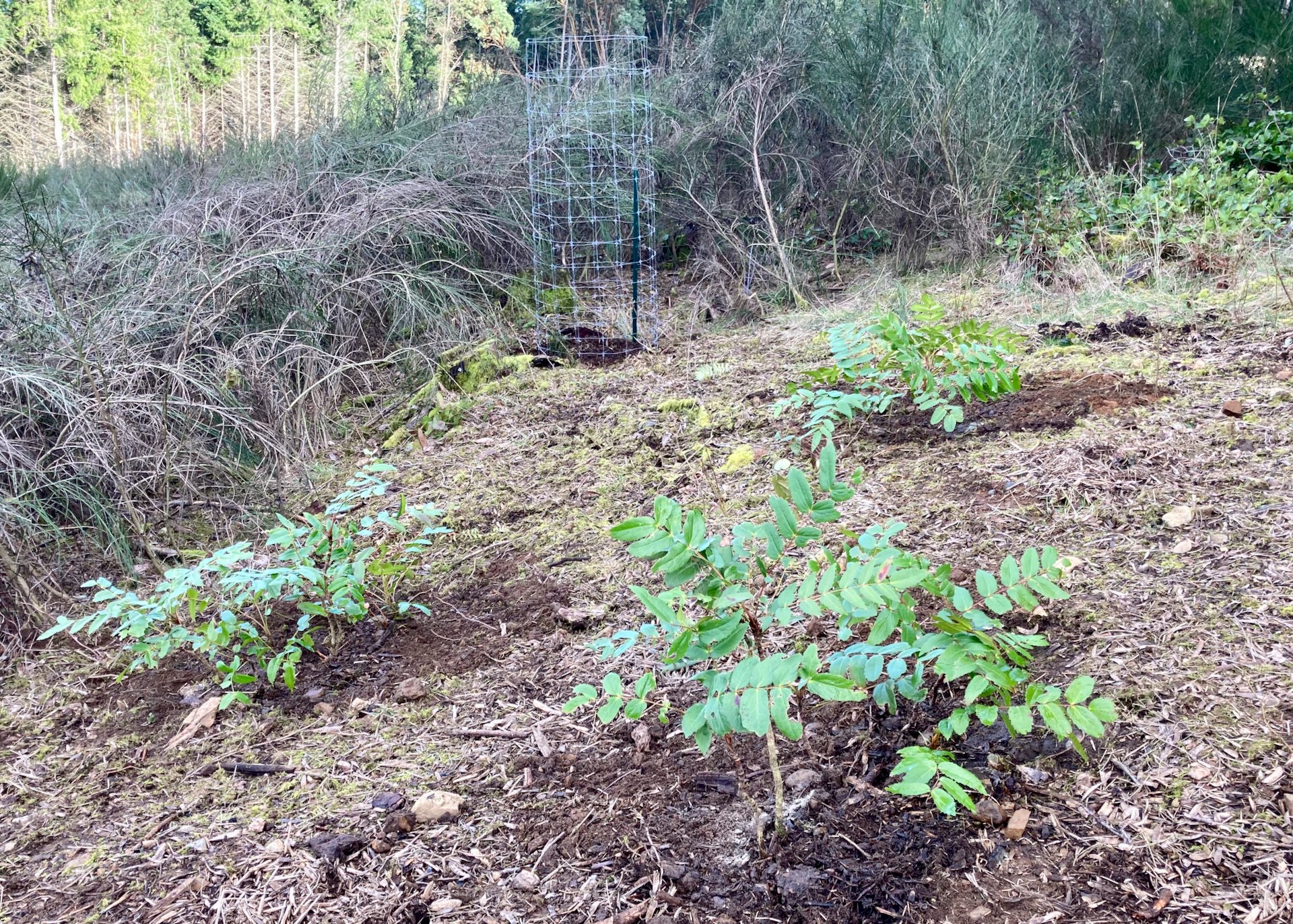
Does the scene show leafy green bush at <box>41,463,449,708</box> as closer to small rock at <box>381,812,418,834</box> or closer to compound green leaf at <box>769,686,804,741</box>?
small rock at <box>381,812,418,834</box>

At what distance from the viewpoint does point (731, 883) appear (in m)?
1.40

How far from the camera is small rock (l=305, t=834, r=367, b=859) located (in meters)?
1.61

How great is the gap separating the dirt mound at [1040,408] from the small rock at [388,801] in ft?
6.45

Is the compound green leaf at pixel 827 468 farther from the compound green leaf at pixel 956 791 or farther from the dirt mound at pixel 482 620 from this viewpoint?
the dirt mound at pixel 482 620

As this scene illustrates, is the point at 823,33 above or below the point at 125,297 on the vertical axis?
above

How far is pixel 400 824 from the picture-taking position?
1643mm

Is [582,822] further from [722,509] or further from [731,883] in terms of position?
[722,509]

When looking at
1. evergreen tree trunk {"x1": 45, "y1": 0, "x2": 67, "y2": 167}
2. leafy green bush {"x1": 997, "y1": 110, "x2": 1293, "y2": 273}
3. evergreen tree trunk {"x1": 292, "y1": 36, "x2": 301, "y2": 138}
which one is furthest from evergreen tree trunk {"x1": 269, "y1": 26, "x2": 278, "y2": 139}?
leafy green bush {"x1": 997, "y1": 110, "x2": 1293, "y2": 273}

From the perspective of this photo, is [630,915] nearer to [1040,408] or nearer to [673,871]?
[673,871]

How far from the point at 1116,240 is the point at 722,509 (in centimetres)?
346

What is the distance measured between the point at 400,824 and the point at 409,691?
1.63 ft

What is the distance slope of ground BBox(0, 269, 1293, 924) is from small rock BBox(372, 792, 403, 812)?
0.01 metres

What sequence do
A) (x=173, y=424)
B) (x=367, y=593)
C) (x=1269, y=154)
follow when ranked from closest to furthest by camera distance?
(x=367, y=593)
(x=173, y=424)
(x=1269, y=154)

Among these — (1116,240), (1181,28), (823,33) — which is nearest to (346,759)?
(1116,240)
